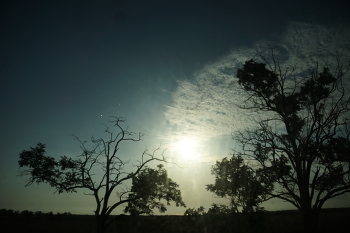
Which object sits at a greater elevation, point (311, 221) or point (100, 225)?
point (311, 221)

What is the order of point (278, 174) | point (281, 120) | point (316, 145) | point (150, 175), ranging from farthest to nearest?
point (150, 175), point (281, 120), point (278, 174), point (316, 145)

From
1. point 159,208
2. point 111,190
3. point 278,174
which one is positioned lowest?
point 159,208

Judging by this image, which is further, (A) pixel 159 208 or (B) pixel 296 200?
(A) pixel 159 208

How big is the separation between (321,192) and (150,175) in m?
12.2

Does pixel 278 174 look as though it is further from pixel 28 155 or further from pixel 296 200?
pixel 28 155

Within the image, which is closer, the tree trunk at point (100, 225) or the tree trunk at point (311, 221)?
the tree trunk at point (311, 221)

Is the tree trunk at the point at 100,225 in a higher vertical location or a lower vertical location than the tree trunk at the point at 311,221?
lower

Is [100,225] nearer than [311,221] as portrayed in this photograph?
No

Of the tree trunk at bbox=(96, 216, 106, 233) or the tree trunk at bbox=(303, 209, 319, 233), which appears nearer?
the tree trunk at bbox=(303, 209, 319, 233)

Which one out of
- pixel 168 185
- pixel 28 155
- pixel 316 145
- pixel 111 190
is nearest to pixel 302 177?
pixel 316 145

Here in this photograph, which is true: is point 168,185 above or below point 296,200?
above

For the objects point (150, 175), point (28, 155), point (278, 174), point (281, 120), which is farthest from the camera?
point (150, 175)

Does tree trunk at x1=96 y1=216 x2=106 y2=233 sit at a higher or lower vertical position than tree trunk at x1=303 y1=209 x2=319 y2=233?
lower

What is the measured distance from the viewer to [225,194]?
2442 cm
